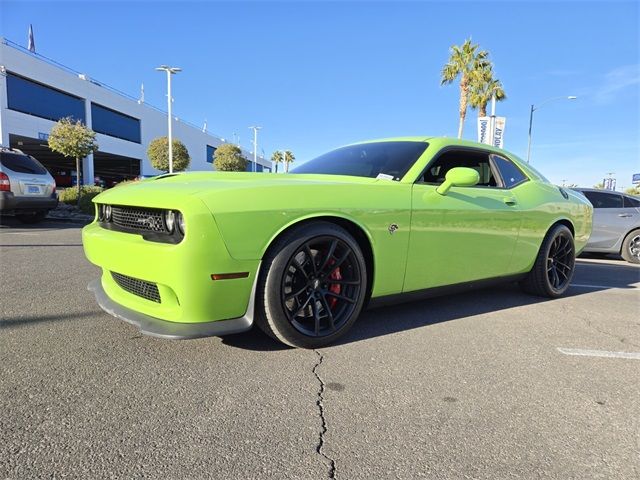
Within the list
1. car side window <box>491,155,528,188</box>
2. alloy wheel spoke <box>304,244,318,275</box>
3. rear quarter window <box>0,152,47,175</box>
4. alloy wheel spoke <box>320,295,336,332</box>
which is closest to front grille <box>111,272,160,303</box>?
alloy wheel spoke <box>304,244,318,275</box>

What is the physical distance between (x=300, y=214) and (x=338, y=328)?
0.79 metres

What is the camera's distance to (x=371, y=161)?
3.55 m

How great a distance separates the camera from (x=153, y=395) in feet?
6.89

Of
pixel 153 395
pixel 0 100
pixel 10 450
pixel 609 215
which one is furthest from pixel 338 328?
pixel 0 100

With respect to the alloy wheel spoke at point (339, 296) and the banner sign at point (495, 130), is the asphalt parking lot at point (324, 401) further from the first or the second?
the banner sign at point (495, 130)

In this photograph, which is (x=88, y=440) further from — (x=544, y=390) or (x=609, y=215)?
(x=609, y=215)

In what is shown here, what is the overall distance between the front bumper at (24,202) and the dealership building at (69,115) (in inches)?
725

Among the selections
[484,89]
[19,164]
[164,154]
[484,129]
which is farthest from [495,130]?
[164,154]

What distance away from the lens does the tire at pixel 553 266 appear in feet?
14.2

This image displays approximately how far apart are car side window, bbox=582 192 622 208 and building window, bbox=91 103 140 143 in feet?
120

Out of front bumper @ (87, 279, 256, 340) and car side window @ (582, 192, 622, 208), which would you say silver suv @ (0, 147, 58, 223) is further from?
car side window @ (582, 192, 622, 208)

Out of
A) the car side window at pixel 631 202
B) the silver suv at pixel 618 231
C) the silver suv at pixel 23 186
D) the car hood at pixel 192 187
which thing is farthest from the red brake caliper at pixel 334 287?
the silver suv at pixel 23 186

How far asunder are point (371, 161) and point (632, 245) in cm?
693

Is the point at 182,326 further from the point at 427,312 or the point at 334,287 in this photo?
the point at 427,312
